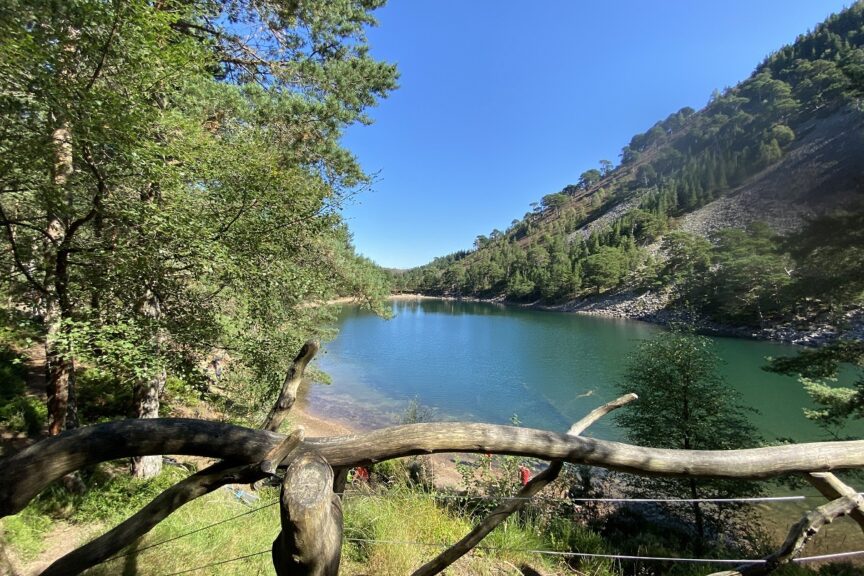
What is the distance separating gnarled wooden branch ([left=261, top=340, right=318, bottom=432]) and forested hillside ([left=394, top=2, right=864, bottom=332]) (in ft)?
34.1

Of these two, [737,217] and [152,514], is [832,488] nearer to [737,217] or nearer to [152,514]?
[152,514]

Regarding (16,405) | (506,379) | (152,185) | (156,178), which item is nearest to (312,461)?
(156,178)

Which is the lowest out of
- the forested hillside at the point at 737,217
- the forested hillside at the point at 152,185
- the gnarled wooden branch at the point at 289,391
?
the gnarled wooden branch at the point at 289,391

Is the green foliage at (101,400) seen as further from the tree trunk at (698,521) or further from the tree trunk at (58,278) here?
the tree trunk at (698,521)

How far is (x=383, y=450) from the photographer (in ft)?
4.31

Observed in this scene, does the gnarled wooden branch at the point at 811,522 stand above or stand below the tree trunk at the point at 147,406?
above

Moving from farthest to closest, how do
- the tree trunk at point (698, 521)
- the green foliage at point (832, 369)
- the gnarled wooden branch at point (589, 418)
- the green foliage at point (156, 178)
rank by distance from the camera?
the green foliage at point (832, 369), the tree trunk at point (698, 521), the green foliage at point (156, 178), the gnarled wooden branch at point (589, 418)

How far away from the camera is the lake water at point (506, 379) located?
1762cm

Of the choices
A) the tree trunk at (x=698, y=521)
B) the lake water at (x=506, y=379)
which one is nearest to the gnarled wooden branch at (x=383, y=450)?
the lake water at (x=506, y=379)

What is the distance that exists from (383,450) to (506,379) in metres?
24.7

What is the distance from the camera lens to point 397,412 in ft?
60.1

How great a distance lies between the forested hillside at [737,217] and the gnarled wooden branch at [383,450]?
950 centimetres

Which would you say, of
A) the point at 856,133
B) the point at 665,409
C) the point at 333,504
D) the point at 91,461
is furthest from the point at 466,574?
the point at 856,133

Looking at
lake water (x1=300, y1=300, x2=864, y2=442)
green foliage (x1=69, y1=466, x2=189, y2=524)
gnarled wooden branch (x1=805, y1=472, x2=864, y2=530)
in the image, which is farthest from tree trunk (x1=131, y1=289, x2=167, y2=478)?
gnarled wooden branch (x1=805, y1=472, x2=864, y2=530)
